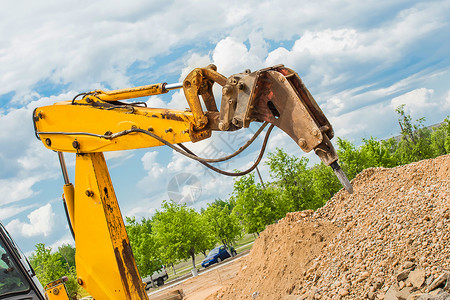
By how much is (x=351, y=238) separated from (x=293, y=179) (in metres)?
16.9

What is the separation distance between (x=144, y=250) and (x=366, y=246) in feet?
81.2

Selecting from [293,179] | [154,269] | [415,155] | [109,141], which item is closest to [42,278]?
[154,269]

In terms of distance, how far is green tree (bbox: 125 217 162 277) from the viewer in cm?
3072

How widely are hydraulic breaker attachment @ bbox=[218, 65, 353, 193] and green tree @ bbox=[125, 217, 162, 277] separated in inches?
1075

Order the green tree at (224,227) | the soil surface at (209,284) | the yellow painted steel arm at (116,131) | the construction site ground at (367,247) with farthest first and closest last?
1. the green tree at (224,227)
2. the soil surface at (209,284)
3. the construction site ground at (367,247)
4. the yellow painted steel arm at (116,131)

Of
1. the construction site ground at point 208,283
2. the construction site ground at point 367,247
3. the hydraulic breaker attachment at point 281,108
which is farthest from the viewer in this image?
the construction site ground at point 208,283

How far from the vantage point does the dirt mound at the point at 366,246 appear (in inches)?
283

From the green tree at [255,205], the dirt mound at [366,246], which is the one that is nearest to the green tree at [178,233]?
the green tree at [255,205]

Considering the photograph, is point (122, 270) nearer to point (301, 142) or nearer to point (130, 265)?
point (130, 265)

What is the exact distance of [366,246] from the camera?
339 inches

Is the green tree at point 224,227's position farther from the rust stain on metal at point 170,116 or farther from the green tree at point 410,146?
the rust stain on metal at point 170,116

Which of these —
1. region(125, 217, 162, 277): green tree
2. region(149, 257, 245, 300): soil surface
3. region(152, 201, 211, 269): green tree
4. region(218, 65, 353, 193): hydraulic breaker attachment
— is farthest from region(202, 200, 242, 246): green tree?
region(218, 65, 353, 193): hydraulic breaker attachment

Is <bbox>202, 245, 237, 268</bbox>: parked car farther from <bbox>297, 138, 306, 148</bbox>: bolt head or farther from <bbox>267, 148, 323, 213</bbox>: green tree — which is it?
<bbox>297, 138, 306, 148</bbox>: bolt head

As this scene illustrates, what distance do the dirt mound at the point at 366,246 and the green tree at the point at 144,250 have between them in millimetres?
18702
